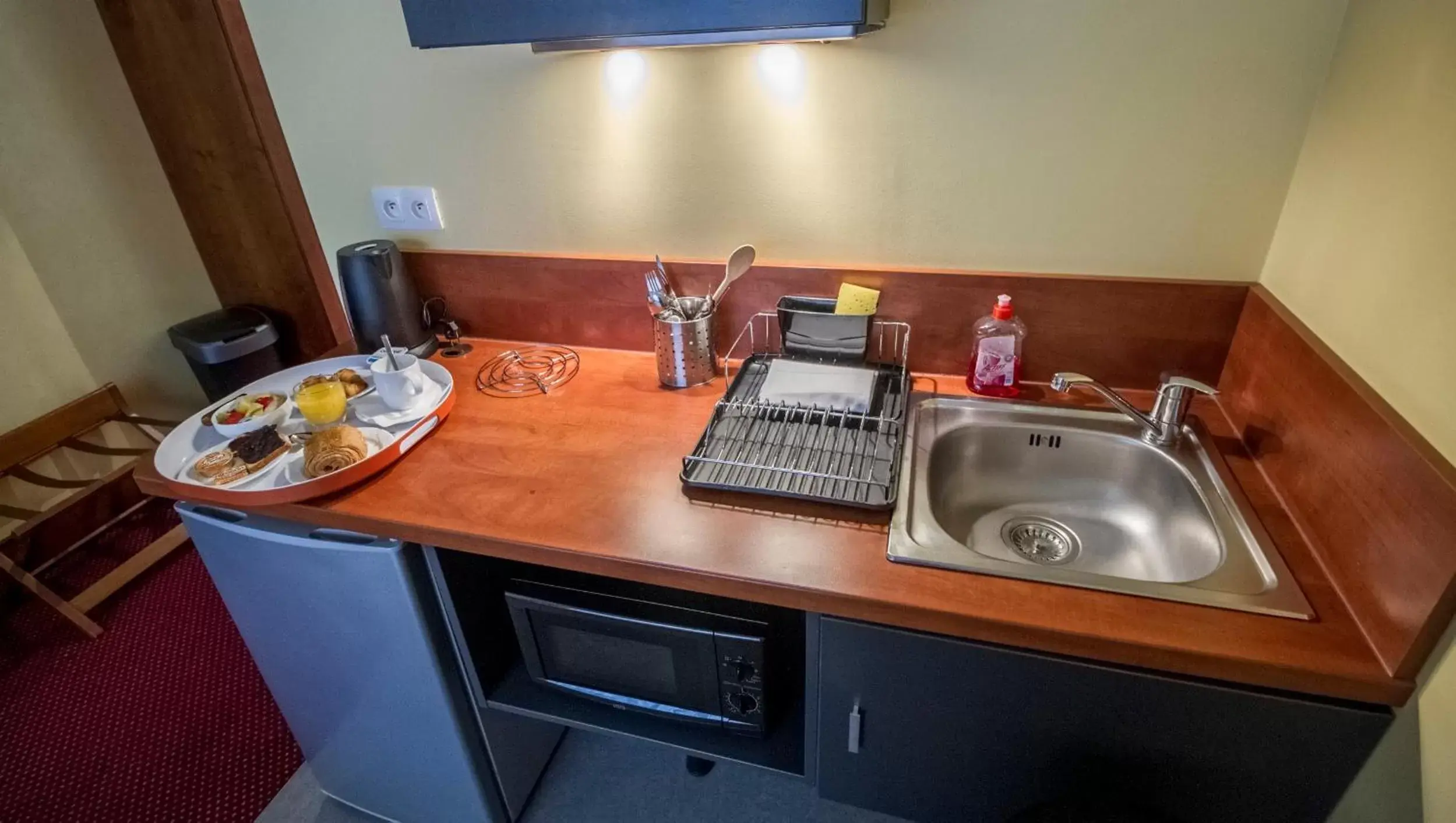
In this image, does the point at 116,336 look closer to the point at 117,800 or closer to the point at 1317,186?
the point at 117,800

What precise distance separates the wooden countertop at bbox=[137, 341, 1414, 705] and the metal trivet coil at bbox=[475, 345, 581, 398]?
40mm

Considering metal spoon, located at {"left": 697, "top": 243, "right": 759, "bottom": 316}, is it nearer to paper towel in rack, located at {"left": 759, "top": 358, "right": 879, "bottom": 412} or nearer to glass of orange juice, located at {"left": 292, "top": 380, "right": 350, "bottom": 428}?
paper towel in rack, located at {"left": 759, "top": 358, "right": 879, "bottom": 412}

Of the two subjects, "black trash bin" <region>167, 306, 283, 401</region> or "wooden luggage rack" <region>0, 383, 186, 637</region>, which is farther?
"black trash bin" <region>167, 306, 283, 401</region>

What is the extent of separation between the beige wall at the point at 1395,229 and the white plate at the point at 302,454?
4.47 ft

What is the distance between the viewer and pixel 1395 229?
0.81m

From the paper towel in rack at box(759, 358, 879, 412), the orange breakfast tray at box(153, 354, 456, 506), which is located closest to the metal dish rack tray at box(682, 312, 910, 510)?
the paper towel in rack at box(759, 358, 879, 412)

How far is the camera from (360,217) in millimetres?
1573

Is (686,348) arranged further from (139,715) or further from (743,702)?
(139,715)

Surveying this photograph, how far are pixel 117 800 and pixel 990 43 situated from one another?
2.39m

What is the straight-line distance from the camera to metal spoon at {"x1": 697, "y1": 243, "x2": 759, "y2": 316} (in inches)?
51.1

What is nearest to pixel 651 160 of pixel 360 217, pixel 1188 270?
pixel 360 217

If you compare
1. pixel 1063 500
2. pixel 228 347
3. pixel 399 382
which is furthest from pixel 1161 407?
pixel 228 347

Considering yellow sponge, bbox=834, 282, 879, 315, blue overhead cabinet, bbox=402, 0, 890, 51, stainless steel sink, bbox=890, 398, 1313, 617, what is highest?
blue overhead cabinet, bbox=402, 0, 890, 51

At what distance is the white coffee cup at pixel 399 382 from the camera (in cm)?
125
